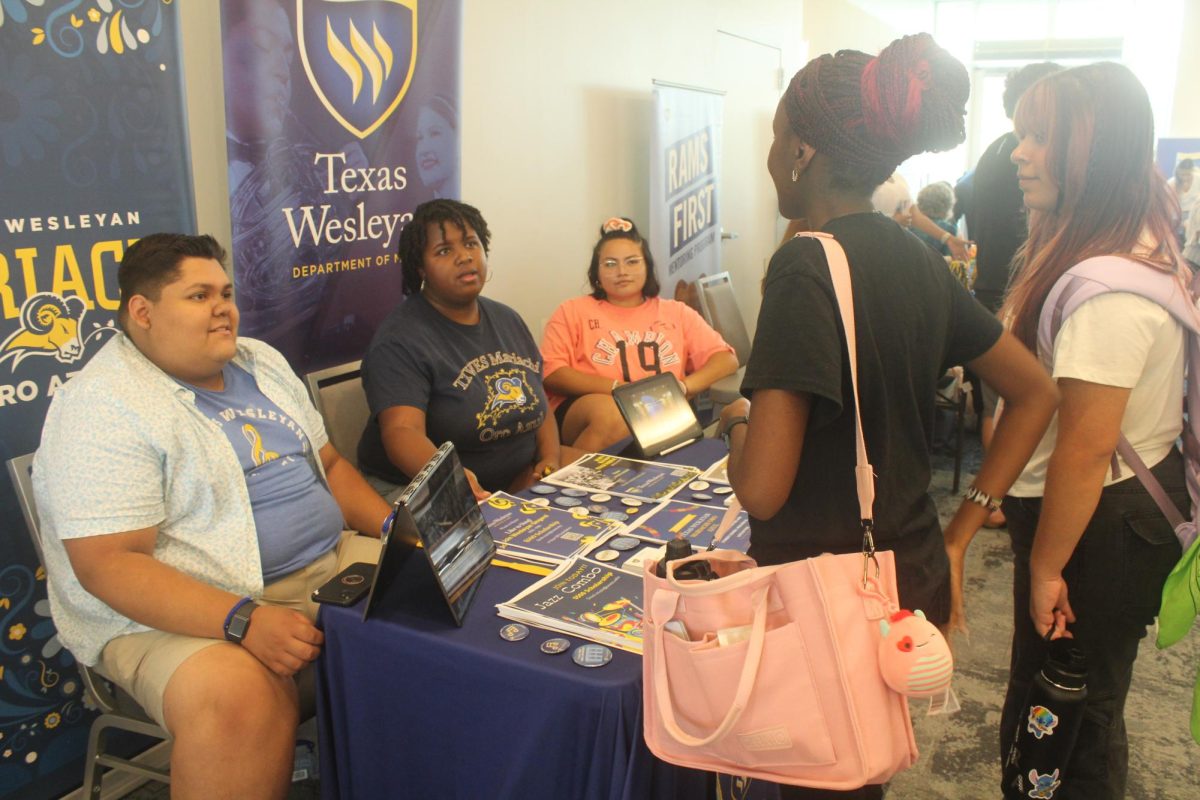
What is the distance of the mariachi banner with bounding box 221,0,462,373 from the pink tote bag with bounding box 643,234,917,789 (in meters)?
1.74

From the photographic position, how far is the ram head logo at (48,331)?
1795 millimetres

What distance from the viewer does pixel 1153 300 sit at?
1.29m

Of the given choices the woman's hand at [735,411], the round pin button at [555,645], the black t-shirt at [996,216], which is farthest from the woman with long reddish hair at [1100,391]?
the black t-shirt at [996,216]

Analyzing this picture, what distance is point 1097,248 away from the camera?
1374 millimetres

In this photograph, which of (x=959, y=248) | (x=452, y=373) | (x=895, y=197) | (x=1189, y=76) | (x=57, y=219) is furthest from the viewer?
(x=1189, y=76)

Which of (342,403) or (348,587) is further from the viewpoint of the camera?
(342,403)

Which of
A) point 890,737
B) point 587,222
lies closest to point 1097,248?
point 890,737

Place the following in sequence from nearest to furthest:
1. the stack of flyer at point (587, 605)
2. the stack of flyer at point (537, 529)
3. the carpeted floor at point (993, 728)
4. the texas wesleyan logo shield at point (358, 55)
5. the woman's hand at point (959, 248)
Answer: the stack of flyer at point (587, 605), the stack of flyer at point (537, 529), the carpeted floor at point (993, 728), the texas wesleyan logo shield at point (358, 55), the woman's hand at point (959, 248)

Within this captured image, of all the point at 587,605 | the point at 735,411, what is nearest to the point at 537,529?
the point at 587,605

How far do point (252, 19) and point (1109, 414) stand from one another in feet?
6.82

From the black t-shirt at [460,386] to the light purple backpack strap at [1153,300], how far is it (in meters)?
1.45

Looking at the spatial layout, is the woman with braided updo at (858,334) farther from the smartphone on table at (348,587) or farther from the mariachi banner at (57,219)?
the mariachi banner at (57,219)

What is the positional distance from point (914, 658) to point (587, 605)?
0.57m

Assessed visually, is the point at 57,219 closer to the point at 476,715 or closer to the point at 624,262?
the point at 476,715
